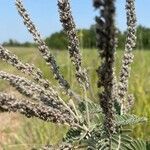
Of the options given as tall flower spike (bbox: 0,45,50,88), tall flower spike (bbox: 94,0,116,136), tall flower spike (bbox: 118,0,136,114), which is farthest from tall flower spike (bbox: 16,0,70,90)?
tall flower spike (bbox: 94,0,116,136)

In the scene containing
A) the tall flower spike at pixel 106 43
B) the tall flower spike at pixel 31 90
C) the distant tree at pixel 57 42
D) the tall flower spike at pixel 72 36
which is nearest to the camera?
the tall flower spike at pixel 106 43

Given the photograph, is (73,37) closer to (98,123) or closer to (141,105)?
(98,123)

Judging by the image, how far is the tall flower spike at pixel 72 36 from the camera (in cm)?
148

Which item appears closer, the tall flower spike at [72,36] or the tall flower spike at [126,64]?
the tall flower spike at [72,36]

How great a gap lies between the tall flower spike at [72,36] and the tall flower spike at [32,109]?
14 cm

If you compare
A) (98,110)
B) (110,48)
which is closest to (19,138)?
(98,110)

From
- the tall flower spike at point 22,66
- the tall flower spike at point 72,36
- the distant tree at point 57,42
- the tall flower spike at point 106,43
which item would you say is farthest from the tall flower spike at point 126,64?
the distant tree at point 57,42

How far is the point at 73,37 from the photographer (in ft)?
5.01

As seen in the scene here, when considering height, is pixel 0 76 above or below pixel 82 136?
above

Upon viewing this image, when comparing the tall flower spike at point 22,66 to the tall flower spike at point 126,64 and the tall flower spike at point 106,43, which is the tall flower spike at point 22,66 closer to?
the tall flower spike at point 126,64

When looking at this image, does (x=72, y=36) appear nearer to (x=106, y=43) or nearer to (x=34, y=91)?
(x=34, y=91)

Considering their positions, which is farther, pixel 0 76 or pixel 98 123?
pixel 98 123

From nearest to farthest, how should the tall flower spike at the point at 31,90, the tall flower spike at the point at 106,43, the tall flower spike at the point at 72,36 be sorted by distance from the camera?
the tall flower spike at the point at 106,43 < the tall flower spike at the point at 72,36 < the tall flower spike at the point at 31,90

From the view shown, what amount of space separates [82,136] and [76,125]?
5 cm
